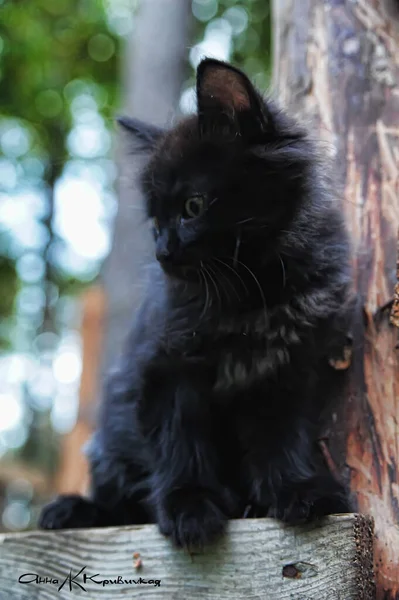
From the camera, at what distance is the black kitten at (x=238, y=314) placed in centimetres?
174

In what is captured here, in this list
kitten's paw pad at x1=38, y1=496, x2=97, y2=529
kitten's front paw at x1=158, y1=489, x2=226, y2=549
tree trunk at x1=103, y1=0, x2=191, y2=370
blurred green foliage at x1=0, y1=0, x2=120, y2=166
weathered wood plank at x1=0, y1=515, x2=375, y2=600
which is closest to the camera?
weathered wood plank at x1=0, y1=515, x2=375, y2=600

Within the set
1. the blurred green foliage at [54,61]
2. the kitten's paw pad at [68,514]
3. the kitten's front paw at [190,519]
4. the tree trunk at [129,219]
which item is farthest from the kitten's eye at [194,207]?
the blurred green foliage at [54,61]

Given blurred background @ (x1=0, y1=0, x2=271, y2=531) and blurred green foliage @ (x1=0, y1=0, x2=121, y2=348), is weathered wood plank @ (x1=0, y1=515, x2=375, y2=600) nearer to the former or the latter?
blurred background @ (x1=0, y1=0, x2=271, y2=531)

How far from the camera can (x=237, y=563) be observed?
1571 millimetres

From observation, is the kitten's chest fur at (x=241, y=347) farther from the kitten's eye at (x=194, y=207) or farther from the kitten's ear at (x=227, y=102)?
the kitten's ear at (x=227, y=102)

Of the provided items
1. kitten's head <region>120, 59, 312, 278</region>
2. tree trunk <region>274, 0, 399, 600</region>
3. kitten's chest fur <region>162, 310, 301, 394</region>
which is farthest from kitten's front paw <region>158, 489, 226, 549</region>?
kitten's head <region>120, 59, 312, 278</region>

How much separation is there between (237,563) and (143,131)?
1.23 meters

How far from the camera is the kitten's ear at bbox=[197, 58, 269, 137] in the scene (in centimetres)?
173

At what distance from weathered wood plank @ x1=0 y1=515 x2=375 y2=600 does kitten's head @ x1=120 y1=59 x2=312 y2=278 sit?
67 centimetres

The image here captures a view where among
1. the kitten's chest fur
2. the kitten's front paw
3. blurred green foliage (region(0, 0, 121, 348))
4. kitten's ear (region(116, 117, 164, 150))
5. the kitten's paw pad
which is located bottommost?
the kitten's paw pad

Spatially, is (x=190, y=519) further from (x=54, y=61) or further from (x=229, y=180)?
(x=54, y=61)

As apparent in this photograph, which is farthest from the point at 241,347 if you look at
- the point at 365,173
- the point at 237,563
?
the point at 365,173

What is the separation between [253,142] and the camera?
1.78m

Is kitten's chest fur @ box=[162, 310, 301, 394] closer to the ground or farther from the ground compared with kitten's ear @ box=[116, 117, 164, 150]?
closer to the ground
